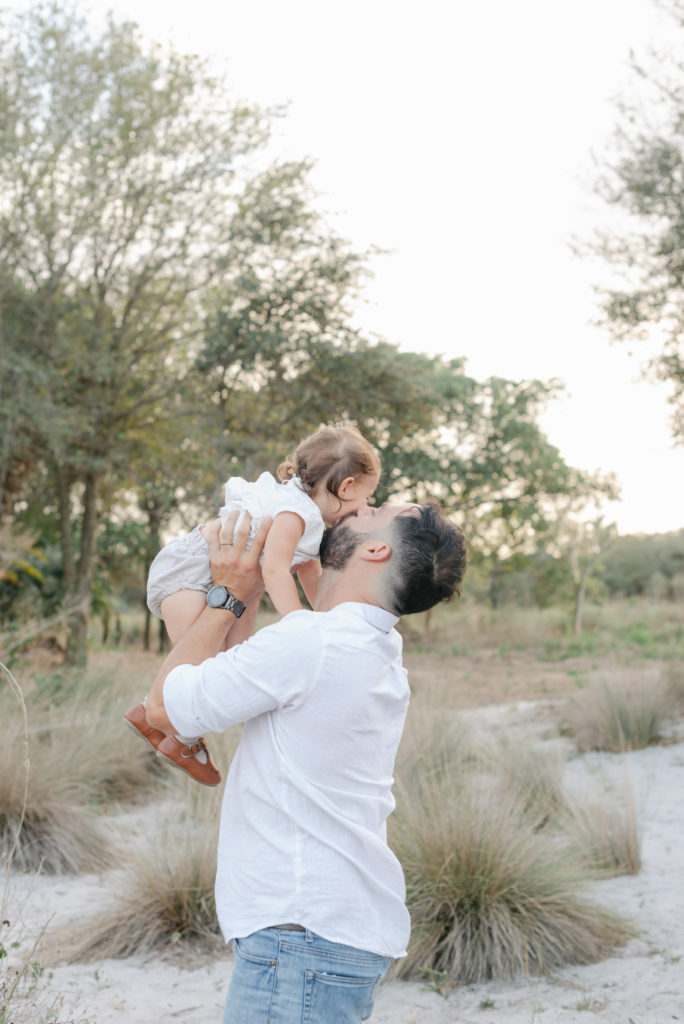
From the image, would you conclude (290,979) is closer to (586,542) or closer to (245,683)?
(245,683)

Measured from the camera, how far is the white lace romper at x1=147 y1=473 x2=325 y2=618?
2.50m

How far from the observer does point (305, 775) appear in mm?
1723

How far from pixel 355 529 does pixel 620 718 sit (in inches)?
280

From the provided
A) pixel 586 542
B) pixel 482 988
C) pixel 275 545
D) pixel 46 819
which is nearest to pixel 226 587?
pixel 275 545

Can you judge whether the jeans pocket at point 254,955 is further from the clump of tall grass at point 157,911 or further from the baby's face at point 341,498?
the clump of tall grass at point 157,911

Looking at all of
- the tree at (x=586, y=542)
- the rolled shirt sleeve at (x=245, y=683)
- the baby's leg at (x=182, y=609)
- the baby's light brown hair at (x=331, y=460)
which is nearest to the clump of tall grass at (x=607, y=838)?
the baby's light brown hair at (x=331, y=460)

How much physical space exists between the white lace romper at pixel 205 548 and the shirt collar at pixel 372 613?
0.64 m

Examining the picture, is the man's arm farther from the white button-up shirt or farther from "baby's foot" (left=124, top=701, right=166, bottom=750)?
"baby's foot" (left=124, top=701, right=166, bottom=750)

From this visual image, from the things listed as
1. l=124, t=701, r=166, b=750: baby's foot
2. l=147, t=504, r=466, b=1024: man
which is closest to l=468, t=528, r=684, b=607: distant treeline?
l=124, t=701, r=166, b=750: baby's foot

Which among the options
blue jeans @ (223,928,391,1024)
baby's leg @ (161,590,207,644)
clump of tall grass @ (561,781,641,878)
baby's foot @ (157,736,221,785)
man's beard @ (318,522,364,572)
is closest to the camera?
blue jeans @ (223,928,391,1024)

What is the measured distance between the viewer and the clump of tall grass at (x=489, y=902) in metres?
3.91

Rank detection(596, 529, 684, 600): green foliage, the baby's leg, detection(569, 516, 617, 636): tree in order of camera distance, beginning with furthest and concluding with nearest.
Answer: detection(596, 529, 684, 600): green foliage < detection(569, 516, 617, 636): tree < the baby's leg

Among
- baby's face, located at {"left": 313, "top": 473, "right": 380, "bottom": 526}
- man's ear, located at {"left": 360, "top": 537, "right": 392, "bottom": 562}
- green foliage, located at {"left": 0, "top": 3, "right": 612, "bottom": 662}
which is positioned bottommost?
man's ear, located at {"left": 360, "top": 537, "right": 392, "bottom": 562}

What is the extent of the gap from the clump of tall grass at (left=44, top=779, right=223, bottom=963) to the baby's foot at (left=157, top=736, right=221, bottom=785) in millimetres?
2426
